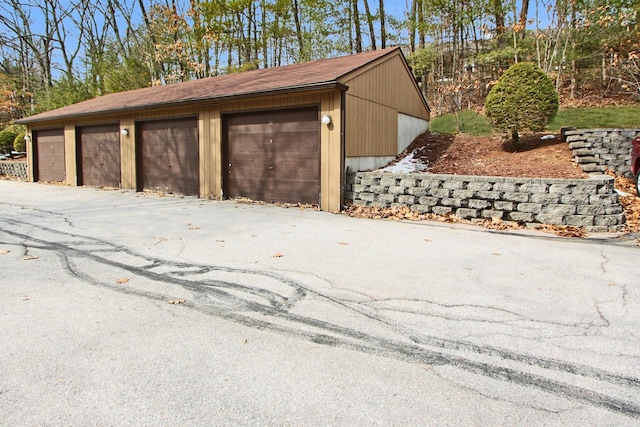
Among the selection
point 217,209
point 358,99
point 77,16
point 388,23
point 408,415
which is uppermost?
point 77,16

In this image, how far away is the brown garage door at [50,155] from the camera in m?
15.1

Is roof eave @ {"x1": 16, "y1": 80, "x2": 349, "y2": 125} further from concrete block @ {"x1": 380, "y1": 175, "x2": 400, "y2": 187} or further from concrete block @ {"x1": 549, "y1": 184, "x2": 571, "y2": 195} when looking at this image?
concrete block @ {"x1": 549, "y1": 184, "x2": 571, "y2": 195}

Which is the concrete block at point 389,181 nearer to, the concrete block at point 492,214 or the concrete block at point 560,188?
the concrete block at point 492,214

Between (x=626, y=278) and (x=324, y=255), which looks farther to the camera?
(x=324, y=255)

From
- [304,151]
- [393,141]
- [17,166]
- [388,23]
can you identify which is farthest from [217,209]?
[388,23]

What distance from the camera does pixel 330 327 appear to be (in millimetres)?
2730

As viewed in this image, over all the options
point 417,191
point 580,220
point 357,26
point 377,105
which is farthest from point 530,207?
point 357,26

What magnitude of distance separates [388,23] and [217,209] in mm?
17595

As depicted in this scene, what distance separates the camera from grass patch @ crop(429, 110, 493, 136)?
12852 millimetres

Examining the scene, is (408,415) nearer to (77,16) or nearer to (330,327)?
(330,327)

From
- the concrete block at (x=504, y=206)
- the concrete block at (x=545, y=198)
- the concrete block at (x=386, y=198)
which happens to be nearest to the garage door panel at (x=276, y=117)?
the concrete block at (x=386, y=198)

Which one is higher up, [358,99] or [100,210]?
[358,99]

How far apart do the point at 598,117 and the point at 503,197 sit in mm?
7301

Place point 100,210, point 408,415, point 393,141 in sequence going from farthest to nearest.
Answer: point 393,141 < point 100,210 < point 408,415
